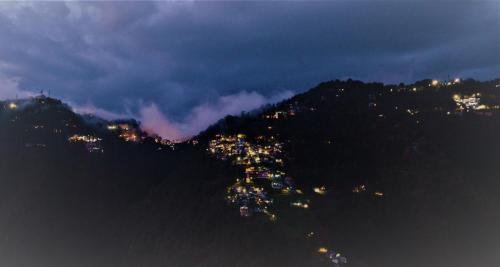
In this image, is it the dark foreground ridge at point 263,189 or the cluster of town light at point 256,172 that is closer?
the dark foreground ridge at point 263,189

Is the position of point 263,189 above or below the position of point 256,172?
below

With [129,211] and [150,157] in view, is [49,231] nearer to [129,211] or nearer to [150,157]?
[129,211]

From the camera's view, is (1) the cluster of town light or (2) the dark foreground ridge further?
(1) the cluster of town light

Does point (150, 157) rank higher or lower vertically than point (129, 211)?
higher

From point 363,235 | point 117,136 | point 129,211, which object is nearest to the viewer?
point 363,235

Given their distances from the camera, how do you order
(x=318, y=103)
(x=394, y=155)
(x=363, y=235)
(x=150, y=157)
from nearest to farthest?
(x=363, y=235), (x=394, y=155), (x=150, y=157), (x=318, y=103)

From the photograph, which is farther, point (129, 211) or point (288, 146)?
point (288, 146)

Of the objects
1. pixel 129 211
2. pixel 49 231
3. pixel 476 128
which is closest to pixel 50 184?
pixel 49 231

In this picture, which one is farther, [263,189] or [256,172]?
[256,172]
